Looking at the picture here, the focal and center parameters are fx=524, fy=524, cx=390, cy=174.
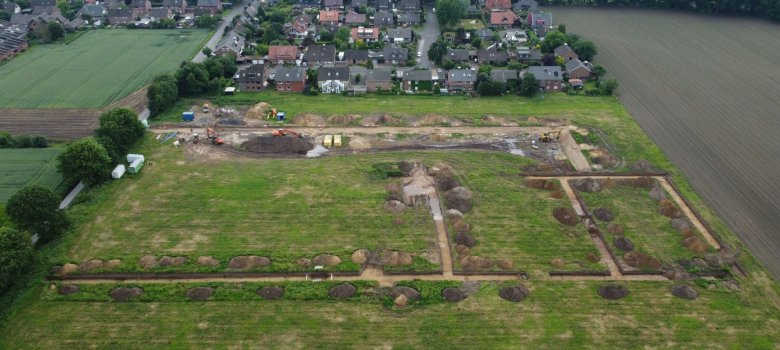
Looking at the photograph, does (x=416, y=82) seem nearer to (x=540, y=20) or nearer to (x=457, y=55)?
(x=457, y=55)

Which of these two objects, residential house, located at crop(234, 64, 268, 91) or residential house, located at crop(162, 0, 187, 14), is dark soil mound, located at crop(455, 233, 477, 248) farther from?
residential house, located at crop(162, 0, 187, 14)

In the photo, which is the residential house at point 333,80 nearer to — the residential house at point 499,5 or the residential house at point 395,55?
the residential house at point 395,55

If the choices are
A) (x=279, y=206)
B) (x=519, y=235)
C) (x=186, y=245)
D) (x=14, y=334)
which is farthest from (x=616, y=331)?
(x=14, y=334)

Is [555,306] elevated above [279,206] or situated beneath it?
situated beneath

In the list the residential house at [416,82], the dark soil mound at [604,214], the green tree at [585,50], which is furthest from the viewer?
the green tree at [585,50]

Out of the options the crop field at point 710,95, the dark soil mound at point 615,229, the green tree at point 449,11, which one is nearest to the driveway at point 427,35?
the green tree at point 449,11

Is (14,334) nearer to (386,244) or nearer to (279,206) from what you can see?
(279,206)

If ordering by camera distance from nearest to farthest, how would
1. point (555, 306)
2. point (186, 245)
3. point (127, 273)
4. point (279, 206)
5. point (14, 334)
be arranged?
point (14, 334), point (555, 306), point (127, 273), point (186, 245), point (279, 206)
